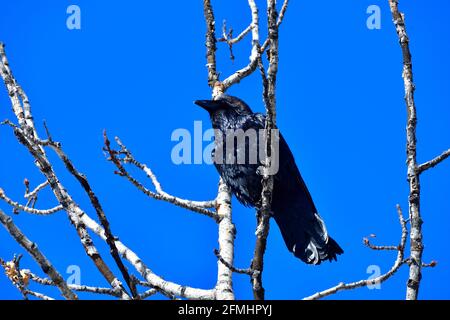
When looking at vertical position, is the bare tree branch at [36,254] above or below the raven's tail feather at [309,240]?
below

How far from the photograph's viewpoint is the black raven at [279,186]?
21.8ft

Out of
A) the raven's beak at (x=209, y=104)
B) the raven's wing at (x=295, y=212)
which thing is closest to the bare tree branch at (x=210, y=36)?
the raven's beak at (x=209, y=104)

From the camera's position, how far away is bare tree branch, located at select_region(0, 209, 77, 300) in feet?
11.0

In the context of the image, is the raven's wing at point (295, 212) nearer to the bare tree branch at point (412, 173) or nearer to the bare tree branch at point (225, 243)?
the bare tree branch at point (225, 243)

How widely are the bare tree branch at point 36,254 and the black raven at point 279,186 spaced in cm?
341

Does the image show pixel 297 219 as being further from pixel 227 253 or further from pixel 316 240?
pixel 227 253

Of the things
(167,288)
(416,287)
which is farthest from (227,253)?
(416,287)

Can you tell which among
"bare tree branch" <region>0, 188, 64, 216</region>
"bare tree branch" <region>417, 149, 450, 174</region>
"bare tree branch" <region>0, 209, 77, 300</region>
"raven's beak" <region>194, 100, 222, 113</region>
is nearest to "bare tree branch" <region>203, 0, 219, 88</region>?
"raven's beak" <region>194, 100, 222, 113</region>

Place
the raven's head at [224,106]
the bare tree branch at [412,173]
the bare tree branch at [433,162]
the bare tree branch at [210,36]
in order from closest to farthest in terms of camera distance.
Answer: the bare tree branch at [412,173]
the bare tree branch at [433,162]
the raven's head at [224,106]
the bare tree branch at [210,36]

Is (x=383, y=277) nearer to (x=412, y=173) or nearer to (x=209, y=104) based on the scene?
(x=412, y=173)

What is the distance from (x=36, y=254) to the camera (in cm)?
337

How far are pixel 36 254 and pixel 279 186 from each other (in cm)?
378
